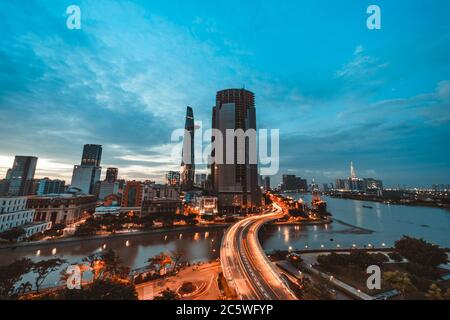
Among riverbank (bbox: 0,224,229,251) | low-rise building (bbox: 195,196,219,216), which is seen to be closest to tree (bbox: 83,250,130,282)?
A: riverbank (bbox: 0,224,229,251)

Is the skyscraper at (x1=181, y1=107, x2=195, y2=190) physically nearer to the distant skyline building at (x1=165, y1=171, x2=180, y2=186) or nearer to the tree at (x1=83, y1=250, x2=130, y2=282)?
the distant skyline building at (x1=165, y1=171, x2=180, y2=186)

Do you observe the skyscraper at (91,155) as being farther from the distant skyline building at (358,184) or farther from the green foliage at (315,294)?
the distant skyline building at (358,184)

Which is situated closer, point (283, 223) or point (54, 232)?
point (54, 232)

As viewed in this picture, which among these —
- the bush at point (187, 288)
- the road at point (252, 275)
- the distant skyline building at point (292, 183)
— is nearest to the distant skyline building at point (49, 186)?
the road at point (252, 275)

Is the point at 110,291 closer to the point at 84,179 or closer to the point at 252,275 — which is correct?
the point at 252,275
